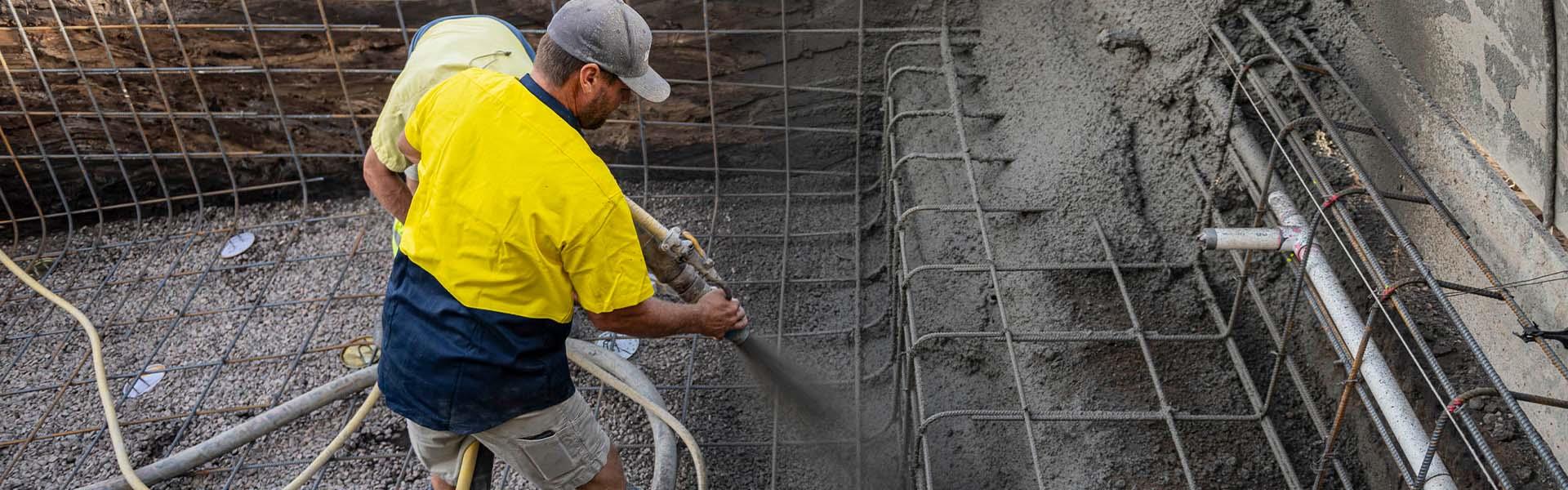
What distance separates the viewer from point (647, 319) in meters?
2.44

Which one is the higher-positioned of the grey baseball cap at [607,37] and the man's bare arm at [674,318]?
the grey baseball cap at [607,37]

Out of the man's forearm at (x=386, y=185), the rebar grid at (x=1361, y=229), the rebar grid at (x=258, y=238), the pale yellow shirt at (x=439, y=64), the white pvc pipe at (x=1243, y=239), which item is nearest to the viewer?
the rebar grid at (x=1361, y=229)

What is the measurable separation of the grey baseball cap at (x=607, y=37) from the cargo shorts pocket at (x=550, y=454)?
95 centimetres

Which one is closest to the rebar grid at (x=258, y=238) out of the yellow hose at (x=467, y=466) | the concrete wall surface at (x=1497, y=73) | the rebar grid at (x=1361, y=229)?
the yellow hose at (x=467, y=466)

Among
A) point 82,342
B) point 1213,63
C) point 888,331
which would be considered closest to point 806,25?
point 888,331

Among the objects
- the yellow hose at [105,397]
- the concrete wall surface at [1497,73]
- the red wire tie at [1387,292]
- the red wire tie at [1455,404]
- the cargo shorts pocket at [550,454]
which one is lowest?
the red wire tie at [1455,404]

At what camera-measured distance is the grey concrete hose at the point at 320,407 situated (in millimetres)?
3264

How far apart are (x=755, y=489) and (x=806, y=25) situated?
199 cm

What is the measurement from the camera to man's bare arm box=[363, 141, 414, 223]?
3.12 meters

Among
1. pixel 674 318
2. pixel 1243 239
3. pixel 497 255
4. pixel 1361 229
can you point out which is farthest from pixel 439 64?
pixel 1361 229

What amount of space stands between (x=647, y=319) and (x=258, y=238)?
10.5 feet

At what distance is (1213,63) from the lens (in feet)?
9.73

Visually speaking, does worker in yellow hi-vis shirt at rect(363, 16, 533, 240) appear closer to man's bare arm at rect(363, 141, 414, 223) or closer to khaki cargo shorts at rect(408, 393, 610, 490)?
man's bare arm at rect(363, 141, 414, 223)

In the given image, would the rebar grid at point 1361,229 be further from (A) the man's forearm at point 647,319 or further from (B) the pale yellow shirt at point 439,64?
(B) the pale yellow shirt at point 439,64
